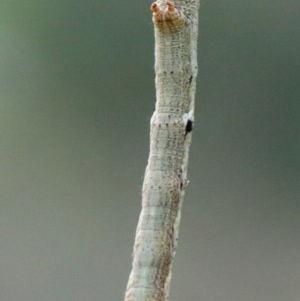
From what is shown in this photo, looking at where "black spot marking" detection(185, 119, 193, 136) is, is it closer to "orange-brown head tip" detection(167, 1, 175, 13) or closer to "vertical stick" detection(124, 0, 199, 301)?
"vertical stick" detection(124, 0, 199, 301)

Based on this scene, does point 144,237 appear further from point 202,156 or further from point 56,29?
point 56,29

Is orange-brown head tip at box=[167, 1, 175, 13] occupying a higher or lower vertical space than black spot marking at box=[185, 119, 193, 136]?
higher

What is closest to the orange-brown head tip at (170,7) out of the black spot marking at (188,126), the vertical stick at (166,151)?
the vertical stick at (166,151)

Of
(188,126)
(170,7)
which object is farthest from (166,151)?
(170,7)

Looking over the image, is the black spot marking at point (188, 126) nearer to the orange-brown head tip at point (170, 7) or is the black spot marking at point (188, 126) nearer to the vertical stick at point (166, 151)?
the vertical stick at point (166, 151)

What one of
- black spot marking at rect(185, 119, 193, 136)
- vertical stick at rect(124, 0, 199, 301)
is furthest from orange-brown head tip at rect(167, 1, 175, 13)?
black spot marking at rect(185, 119, 193, 136)

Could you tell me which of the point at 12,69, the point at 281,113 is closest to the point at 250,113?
the point at 281,113

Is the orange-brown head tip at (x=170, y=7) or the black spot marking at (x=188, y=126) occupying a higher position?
the orange-brown head tip at (x=170, y=7)

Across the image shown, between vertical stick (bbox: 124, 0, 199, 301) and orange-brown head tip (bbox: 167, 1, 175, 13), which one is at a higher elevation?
orange-brown head tip (bbox: 167, 1, 175, 13)
